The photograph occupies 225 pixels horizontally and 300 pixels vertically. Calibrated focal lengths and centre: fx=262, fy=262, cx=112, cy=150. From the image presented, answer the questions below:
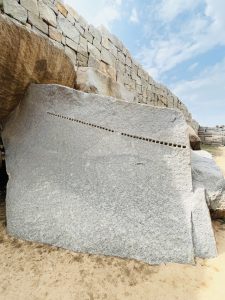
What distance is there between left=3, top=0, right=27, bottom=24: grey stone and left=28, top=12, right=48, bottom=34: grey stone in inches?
3.9

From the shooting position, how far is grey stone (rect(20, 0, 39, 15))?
11.0 feet

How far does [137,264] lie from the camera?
1453mm

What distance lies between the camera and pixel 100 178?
1815 mm

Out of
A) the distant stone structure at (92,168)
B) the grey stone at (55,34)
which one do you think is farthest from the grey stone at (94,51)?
the distant stone structure at (92,168)

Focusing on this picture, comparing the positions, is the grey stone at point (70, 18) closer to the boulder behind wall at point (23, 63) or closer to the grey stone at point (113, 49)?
the grey stone at point (113, 49)

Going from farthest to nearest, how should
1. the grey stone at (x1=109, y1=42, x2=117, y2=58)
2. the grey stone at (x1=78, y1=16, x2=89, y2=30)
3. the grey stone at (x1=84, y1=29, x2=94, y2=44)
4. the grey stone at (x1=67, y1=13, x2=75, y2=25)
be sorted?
1. the grey stone at (x1=109, y1=42, x2=117, y2=58)
2. the grey stone at (x1=84, y1=29, x2=94, y2=44)
3. the grey stone at (x1=78, y1=16, x2=89, y2=30)
4. the grey stone at (x1=67, y1=13, x2=75, y2=25)

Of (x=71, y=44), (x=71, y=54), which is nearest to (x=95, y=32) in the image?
(x=71, y=44)

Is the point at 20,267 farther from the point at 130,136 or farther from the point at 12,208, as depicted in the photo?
the point at 130,136

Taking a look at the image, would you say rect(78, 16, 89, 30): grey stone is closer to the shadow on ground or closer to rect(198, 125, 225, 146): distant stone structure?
the shadow on ground

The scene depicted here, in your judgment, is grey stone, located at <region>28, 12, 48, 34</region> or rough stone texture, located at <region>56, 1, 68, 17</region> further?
rough stone texture, located at <region>56, 1, 68, 17</region>

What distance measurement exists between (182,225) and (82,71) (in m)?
2.16

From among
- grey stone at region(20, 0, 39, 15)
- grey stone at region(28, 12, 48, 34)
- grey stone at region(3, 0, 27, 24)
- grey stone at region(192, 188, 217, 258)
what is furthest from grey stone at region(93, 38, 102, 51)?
grey stone at region(192, 188, 217, 258)

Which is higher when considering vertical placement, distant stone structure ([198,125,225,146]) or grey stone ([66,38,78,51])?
grey stone ([66,38,78,51])

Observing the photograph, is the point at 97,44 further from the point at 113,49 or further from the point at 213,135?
the point at 213,135
